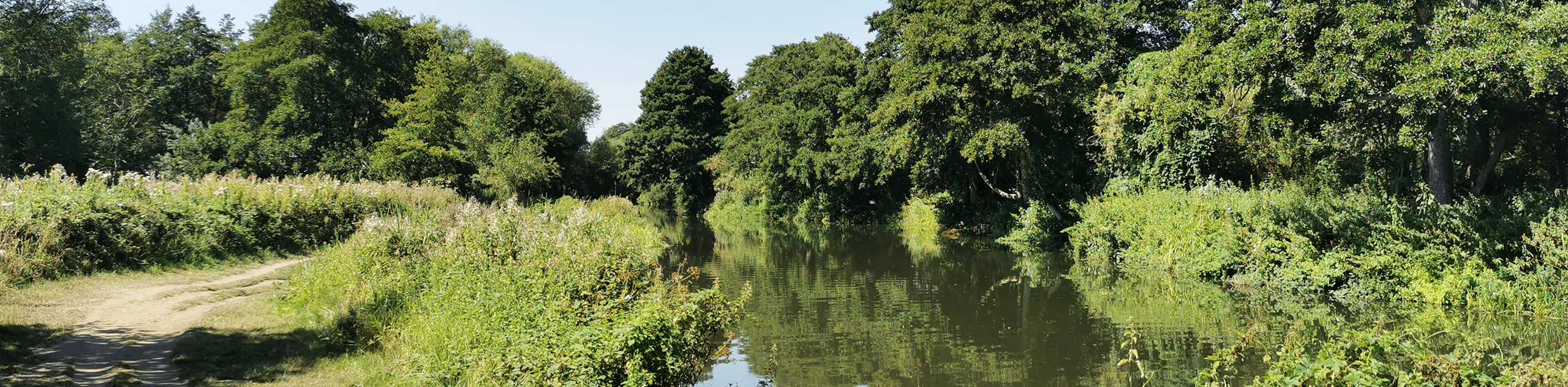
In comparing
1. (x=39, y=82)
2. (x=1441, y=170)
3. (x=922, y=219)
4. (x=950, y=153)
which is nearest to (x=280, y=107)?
(x=39, y=82)

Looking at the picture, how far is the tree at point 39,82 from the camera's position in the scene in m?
32.5

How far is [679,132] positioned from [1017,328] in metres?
42.2

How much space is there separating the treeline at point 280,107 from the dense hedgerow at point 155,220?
610 inches

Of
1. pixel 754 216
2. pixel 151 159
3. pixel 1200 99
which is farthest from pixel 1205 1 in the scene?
pixel 151 159

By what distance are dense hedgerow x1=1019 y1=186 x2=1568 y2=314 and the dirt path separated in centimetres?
1561

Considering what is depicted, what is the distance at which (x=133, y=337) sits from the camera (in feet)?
27.0

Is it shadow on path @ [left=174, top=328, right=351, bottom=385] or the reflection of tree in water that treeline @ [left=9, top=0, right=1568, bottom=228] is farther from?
shadow on path @ [left=174, top=328, right=351, bottom=385]

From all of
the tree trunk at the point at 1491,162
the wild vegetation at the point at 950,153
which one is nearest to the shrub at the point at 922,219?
the wild vegetation at the point at 950,153

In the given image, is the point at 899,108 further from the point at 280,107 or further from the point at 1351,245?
the point at 280,107

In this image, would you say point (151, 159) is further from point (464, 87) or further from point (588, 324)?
point (588, 324)

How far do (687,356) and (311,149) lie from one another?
122ft

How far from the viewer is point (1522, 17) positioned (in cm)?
1145

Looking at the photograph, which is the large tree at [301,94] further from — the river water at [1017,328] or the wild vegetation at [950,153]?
the river water at [1017,328]

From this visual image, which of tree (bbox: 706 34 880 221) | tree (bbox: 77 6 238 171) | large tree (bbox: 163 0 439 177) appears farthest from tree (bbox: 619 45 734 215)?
tree (bbox: 77 6 238 171)
